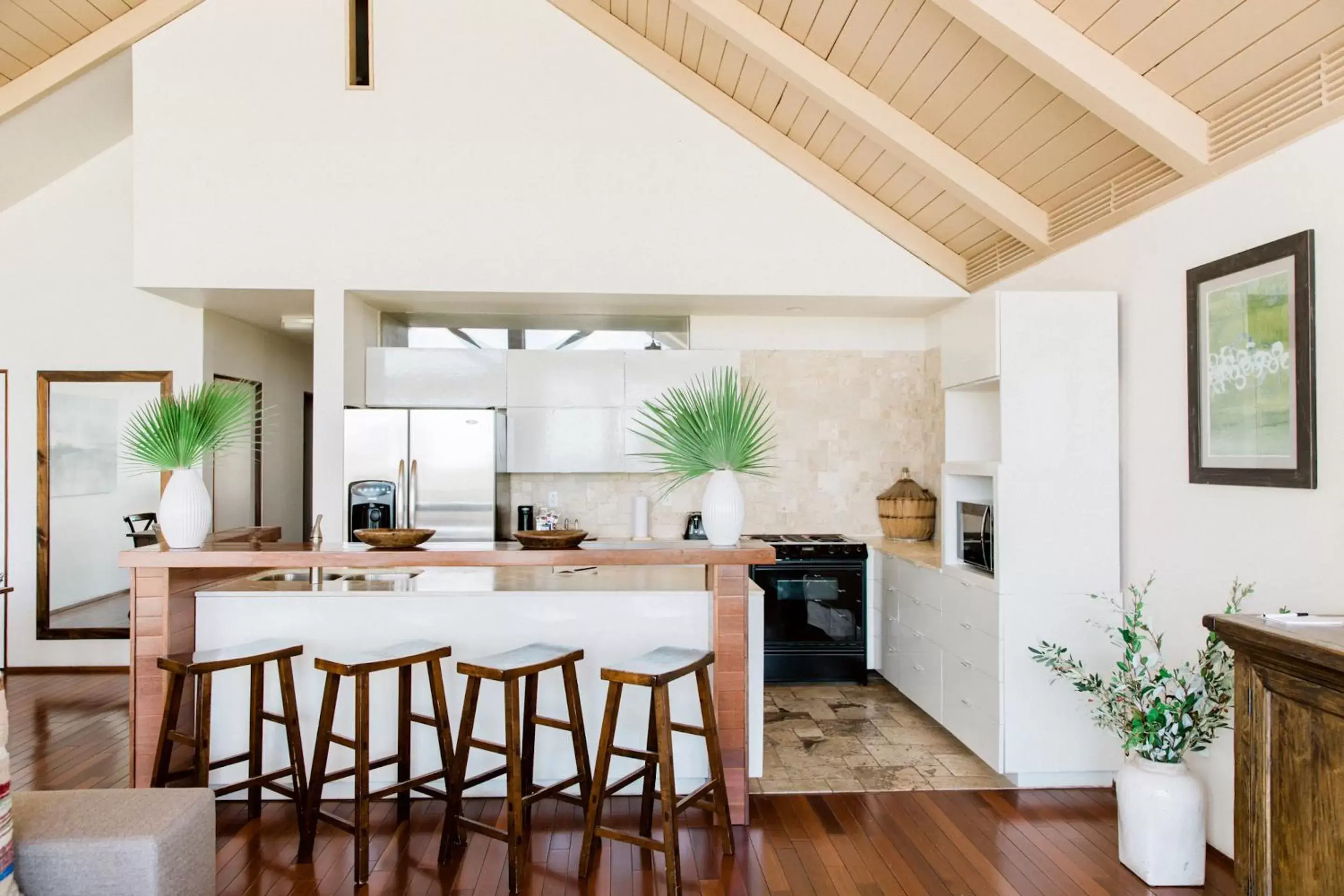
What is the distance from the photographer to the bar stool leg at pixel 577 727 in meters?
2.94

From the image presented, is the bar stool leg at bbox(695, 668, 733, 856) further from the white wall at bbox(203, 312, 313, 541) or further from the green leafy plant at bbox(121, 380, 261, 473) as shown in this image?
the white wall at bbox(203, 312, 313, 541)

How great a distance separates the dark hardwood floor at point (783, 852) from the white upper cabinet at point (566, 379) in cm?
254

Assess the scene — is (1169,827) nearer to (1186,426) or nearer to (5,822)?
(1186,426)

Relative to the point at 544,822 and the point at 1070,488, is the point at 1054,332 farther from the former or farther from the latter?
the point at 544,822

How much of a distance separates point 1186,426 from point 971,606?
1207mm

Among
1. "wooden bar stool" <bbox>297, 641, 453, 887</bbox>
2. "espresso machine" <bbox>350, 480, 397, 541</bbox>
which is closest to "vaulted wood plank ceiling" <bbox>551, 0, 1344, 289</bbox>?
"espresso machine" <bbox>350, 480, 397, 541</bbox>

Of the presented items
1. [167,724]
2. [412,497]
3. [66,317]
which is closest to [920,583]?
[412,497]

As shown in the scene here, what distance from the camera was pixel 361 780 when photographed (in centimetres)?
275

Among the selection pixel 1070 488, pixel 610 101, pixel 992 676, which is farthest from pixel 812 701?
pixel 610 101

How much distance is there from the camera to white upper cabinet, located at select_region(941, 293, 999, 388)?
3557 millimetres

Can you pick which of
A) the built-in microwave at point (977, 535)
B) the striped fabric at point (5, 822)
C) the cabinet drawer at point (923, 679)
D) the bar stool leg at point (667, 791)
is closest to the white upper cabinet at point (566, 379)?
the built-in microwave at point (977, 535)

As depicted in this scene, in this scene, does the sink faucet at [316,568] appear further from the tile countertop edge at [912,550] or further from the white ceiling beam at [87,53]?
the tile countertop edge at [912,550]

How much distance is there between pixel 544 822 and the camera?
124 inches

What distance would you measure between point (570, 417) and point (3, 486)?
12.2 feet
